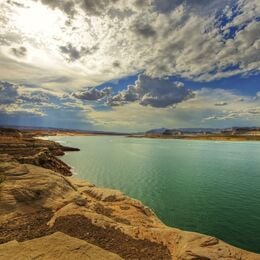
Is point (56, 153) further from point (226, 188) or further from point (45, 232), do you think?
point (45, 232)

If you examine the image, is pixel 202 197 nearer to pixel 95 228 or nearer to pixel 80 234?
pixel 95 228

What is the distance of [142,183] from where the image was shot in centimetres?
4022

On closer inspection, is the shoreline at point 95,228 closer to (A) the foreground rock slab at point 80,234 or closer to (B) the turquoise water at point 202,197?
(A) the foreground rock slab at point 80,234

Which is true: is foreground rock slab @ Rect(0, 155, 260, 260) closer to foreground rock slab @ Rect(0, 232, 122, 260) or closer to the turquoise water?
foreground rock slab @ Rect(0, 232, 122, 260)

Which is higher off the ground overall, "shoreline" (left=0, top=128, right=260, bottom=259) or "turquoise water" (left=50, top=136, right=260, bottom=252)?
"shoreline" (left=0, top=128, right=260, bottom=259)

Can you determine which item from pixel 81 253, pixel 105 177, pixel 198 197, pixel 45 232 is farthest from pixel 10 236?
pixel 105 177

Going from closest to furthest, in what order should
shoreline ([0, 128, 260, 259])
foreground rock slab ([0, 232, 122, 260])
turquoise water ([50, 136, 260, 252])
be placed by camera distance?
foreground rock slab ([0, 232, 122, 260]) → shoreline ([0, 128, 260, 259]) → turquoise water ([50, 136, 260, 252])

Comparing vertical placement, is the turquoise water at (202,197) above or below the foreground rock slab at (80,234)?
below

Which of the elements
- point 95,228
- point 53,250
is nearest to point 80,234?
point 95,228

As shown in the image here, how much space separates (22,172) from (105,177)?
72.9 feet

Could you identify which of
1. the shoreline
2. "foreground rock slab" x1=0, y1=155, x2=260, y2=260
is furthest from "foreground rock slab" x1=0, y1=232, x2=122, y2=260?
the shoreline

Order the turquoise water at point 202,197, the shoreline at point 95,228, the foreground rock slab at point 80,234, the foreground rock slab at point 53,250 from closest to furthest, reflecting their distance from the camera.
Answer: the foreground rock slab at point 53,250 → the foreground rock slab at point 80,234 → the shoreline at point 95,228 → the turquoise water at point 202,197

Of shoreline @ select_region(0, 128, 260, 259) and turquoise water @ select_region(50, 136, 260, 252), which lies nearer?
shoreline @ select_region(0, 128, 260, 259)

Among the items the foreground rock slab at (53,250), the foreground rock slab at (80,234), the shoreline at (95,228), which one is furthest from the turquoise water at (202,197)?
the foreground rock slab at (53,250)
